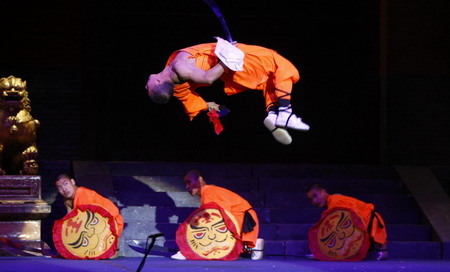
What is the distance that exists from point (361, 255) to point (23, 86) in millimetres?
4047

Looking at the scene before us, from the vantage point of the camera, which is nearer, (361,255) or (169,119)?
(361,255)

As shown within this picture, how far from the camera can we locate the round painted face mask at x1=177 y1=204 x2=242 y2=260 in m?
9.64

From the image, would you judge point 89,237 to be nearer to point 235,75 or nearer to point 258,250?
point 258,250

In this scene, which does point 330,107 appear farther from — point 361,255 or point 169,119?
point 361,255

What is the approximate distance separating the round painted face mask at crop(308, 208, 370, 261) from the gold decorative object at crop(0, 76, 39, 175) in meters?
3.22

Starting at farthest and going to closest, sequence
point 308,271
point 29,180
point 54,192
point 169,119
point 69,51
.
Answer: point 169,119 < point 69,51 < point 54,192 < point 29,180 < point 308,271

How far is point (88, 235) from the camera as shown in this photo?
969 cm

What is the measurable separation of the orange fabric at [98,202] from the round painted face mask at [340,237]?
2004 mm

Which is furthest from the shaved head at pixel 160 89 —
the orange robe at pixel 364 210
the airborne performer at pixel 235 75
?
the orange robe at pixel 364 210

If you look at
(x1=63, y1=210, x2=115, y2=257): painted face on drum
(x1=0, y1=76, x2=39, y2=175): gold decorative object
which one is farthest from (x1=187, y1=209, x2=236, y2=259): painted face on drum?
(x1=0, y1=76, x2=39, y2=175): gold decorative object

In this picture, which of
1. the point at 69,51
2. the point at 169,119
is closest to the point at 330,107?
the point at 169,119

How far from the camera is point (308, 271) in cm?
858

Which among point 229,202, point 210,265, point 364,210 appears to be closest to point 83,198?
point 229,202

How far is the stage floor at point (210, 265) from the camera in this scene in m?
8.70
